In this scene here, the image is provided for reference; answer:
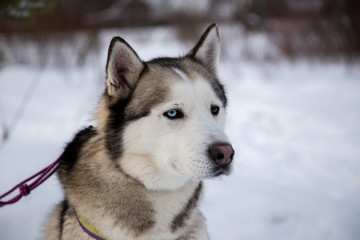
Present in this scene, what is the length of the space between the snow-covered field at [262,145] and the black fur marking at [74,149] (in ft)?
0.44

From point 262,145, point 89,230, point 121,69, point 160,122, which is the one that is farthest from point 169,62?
point 262,145

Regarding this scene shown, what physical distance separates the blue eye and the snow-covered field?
59 centimetres

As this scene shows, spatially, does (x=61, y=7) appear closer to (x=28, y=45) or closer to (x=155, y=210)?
(x=28, y=45)

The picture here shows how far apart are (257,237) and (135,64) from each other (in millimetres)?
2054

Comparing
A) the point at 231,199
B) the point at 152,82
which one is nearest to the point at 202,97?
the point at 152,82

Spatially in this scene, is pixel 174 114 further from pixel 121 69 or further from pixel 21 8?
pixel 21 8

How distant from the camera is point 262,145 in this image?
4953 mm

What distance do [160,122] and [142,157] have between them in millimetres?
221

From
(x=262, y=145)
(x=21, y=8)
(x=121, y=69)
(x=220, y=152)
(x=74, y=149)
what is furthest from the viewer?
(x=262, y=145)

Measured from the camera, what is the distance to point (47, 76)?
31.8ft

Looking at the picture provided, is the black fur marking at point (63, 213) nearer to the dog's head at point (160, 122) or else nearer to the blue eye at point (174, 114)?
the dog's head at point (160, 122)

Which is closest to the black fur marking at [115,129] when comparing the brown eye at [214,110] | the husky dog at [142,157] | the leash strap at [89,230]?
the husky dog at [142,157]

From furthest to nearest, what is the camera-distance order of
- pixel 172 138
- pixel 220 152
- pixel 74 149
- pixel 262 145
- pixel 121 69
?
pixel 262 145, pixel 74 149, pixel 121 69, pixel 172 138, pixel 220 152

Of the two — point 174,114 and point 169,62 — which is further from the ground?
point 169,62
